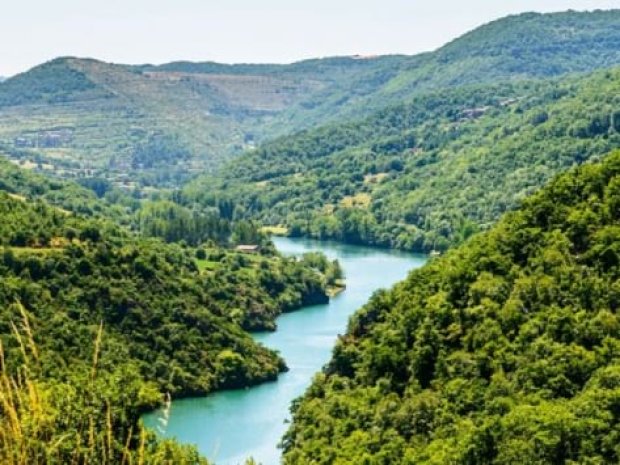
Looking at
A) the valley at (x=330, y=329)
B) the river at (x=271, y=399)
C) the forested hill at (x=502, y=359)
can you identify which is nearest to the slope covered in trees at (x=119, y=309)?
the valley at (x=330, y=329)

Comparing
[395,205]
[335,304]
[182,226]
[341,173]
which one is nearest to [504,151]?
[395,205]

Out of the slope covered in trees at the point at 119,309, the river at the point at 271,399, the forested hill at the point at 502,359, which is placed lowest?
the river at the point at 271,399

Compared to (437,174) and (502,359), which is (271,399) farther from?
(437,174)

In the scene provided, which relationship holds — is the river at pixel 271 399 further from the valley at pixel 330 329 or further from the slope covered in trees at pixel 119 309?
the slope covered in trees at pixel 119 309

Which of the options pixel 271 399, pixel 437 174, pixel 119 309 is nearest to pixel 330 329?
pixel 119 309

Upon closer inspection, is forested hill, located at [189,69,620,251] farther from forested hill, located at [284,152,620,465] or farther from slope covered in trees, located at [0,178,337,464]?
forested hill, located at [284,152,620,465]

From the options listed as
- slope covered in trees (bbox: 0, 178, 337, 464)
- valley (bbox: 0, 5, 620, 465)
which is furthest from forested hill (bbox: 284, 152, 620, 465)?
slope covered in trees (bbox: 0, 178, 337, 464)

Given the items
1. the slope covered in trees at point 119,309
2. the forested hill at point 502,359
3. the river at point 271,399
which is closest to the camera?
the forested hill at point 502,359
